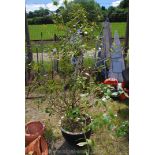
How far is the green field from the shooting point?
1.91 m

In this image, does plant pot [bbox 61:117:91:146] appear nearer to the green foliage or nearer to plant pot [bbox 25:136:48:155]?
plant pot [bbox 25:136:48:155]

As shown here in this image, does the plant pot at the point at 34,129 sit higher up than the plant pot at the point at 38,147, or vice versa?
the plant pot at the point at 34,129

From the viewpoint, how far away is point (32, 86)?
235cm

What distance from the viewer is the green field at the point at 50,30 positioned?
6.26 ft

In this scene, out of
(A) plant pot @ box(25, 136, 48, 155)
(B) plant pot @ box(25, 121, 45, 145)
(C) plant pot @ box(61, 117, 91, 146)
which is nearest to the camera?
(A) plant pot @ box(25, 136, 48, 155)

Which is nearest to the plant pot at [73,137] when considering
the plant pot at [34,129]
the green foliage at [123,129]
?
the plant pot at [34,129]

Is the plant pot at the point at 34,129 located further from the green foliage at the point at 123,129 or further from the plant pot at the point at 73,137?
the green foliage at the point at 123,129

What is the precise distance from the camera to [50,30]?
6.74 feet

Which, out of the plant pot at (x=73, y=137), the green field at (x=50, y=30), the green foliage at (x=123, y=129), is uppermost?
the green field at (x=50, y=30)

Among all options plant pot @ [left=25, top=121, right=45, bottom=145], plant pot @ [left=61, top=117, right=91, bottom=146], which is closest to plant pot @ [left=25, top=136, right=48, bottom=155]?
plant pot @ [left=25, top=121, right=45, bottom=145]

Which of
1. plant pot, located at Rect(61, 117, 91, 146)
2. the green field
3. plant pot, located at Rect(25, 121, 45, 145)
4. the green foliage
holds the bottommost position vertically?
plant pot, located at Rect(61, 117, 91, 146)
